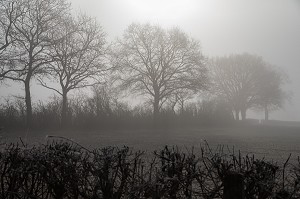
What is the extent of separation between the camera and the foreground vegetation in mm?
3051

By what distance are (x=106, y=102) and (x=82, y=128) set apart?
3597mm

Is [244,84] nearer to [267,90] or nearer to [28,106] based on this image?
[267,90]

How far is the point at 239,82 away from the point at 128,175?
184ft

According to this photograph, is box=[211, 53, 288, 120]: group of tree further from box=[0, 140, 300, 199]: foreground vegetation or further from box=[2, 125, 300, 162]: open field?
box=[0, 140, 300, 199]: foreground vegetation

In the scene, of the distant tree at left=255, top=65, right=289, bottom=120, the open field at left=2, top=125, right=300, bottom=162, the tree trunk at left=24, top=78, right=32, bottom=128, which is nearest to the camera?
the open field at left=2, top=125, right=300, bottom=162

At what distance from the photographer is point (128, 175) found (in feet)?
11.2

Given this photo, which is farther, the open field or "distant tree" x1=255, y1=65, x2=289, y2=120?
"distant tree" x1=255, y1=65, x2=289, y2=120

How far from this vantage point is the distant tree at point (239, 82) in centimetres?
5666

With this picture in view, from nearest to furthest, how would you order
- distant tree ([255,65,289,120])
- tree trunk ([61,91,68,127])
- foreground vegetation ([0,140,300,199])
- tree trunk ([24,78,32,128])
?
foreground vegetation ([0,140,300,199]) → tree trunk ([24,78,32,128]) → tree trunk ([61,91,68,127]) → distant tree ([255,65,289,120])

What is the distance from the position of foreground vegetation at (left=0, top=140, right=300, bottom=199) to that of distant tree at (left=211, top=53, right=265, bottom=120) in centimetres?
5414

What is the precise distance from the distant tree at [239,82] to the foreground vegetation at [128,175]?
54144mm

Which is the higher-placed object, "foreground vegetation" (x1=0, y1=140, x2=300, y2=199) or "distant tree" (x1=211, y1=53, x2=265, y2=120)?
"distant tree" (x1=211, y1=53, x2=265, y2=120)

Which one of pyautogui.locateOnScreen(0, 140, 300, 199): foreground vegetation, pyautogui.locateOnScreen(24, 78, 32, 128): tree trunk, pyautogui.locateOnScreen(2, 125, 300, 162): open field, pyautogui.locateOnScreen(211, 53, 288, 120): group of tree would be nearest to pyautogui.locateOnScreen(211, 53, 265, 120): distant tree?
pyautogui.locateOnScreen(211, 53, 288, 120): group of tree

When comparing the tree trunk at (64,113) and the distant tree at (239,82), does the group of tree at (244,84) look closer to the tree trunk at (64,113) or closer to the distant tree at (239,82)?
the distant tree at (239,82)
